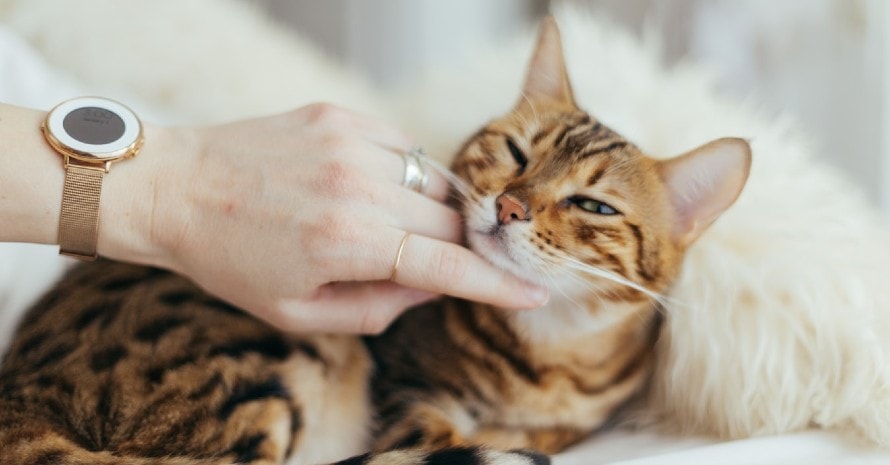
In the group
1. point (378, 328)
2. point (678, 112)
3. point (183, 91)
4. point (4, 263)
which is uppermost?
point (183, 91)

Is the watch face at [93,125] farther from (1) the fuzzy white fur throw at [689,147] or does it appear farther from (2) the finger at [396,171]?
(1) the fuzzy white fur throw at [689,147]

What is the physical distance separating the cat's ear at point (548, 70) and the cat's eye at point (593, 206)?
206 mm

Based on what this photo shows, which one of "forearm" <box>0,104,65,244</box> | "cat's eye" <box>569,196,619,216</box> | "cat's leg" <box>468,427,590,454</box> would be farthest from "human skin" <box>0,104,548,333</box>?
"cat's leg" <box>468,427,590,454</box>

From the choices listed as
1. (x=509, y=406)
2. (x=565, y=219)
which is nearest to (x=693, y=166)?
(x=565, y=219)

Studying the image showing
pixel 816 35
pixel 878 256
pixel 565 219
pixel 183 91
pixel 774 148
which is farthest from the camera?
pixel 816 35

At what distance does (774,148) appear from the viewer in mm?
1152

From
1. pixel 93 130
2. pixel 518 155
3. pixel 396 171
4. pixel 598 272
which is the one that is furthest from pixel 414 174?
pixel 93 130

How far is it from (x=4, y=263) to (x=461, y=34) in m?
1.80

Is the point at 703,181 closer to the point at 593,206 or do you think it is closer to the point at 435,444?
the point at 593,206

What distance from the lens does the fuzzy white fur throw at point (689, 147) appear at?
3.22 ft

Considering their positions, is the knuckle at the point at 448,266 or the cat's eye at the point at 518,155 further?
the cat's eye at the point at 518,155

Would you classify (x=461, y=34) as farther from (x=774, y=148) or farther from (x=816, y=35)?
(x=774, y=148)

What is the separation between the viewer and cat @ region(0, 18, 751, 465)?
90 centimetres

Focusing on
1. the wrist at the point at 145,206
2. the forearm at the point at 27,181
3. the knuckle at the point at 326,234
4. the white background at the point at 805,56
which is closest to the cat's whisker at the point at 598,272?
the knuckle at the point at 326,234
